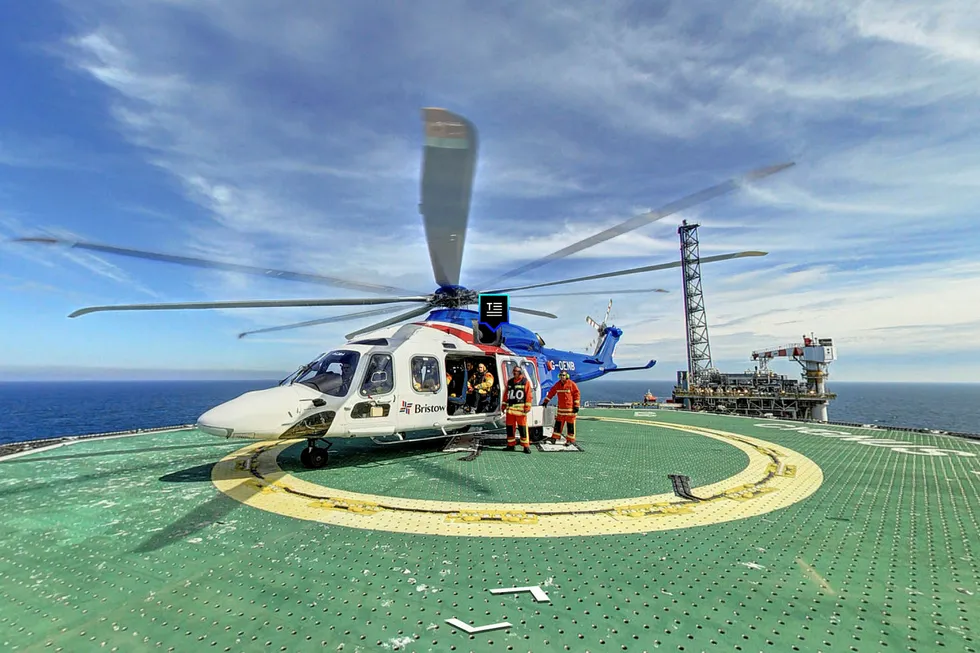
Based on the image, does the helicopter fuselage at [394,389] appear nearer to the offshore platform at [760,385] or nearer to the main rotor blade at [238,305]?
the main rotor blade at [238,305]

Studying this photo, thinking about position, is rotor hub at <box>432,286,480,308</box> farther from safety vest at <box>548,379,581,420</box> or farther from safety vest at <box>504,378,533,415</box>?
safety vest at <box>548,379,581,420</box>

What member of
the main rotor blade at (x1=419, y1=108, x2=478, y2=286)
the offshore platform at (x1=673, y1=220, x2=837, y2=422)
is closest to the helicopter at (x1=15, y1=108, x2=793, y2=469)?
the main rotor blade at (x1=419, y1=108, x2=478, y2=286)

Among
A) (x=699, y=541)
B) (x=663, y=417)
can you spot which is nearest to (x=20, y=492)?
(x=699, y=541)

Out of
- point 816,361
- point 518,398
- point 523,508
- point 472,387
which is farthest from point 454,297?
point 816,361

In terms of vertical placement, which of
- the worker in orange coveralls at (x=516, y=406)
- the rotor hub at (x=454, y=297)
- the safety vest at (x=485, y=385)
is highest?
the rotor hub at (x=454, y=297)

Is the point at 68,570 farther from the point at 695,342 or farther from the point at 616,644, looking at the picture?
the point at 695,342

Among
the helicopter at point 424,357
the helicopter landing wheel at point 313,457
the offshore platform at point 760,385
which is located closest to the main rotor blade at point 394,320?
the helicopter at point 424,357
